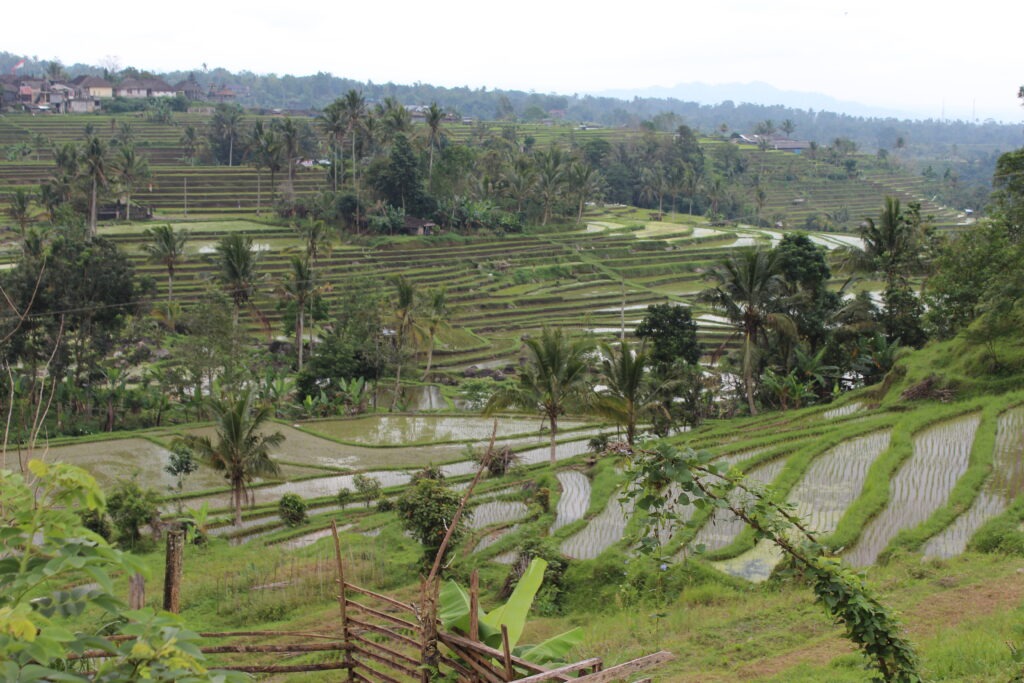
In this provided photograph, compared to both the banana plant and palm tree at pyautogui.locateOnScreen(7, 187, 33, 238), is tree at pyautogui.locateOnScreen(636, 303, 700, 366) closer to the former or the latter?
the banana plant

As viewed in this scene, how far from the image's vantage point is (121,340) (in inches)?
987

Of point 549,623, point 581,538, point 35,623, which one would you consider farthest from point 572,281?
point 35,623

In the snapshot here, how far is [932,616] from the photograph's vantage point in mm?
7582

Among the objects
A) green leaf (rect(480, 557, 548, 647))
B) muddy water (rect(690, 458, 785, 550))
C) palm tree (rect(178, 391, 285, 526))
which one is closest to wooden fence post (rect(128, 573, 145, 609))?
green leaf (rect(480, 557, 548, 647))

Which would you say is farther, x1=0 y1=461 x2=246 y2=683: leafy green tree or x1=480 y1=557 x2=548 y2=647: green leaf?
x1=480 y1=557 x2=548 y2=647: green leaf

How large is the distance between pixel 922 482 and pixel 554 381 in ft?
20.8

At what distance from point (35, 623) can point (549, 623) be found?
6943 mm

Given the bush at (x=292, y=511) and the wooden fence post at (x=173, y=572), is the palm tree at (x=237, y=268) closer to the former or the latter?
the bush at (x=292, y=511)

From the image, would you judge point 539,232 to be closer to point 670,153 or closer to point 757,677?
→ point 670,153

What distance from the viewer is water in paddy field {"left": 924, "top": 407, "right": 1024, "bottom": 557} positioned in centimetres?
1050

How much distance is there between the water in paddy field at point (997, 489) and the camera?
10495mm

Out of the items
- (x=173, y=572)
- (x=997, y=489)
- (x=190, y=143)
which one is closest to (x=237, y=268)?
(x=173, y=572)

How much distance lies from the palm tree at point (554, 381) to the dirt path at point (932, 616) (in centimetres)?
850

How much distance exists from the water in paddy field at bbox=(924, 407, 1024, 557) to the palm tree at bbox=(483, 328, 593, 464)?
21.7ft
